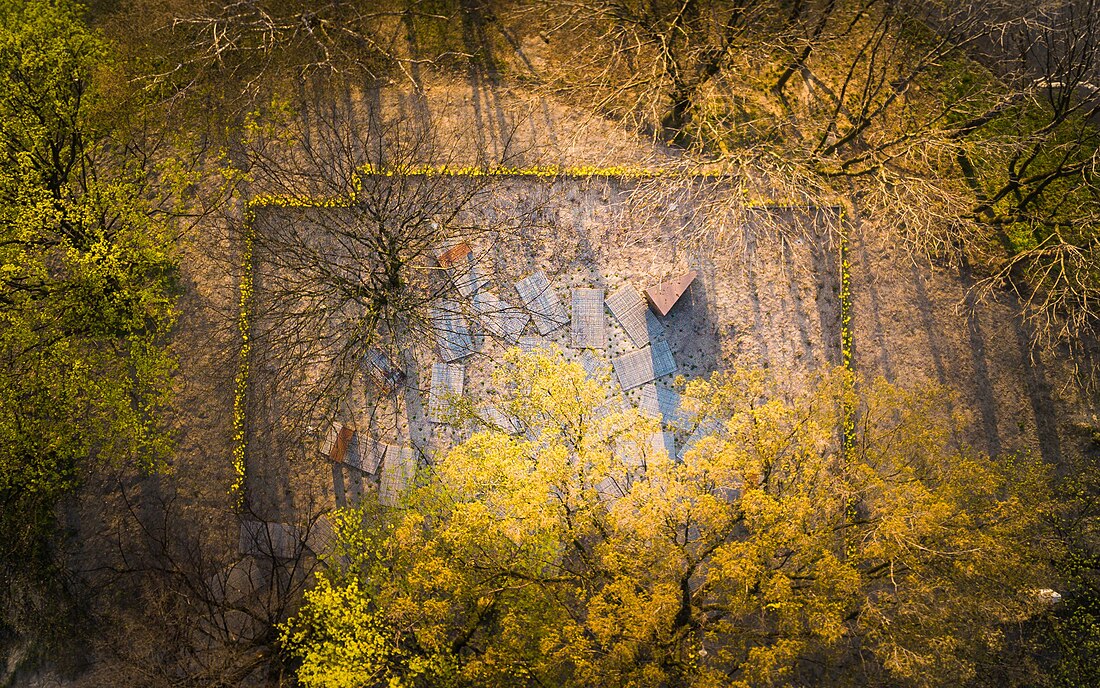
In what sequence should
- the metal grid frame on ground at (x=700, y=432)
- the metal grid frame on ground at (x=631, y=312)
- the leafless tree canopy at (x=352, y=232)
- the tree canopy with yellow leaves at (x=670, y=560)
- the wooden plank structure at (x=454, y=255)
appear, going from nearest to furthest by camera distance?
the tree canopy with yellow leaves at (x=670, y=560) → the leafless tree canopy at (x=352, y=232) → the metal grid frame on ground at (x=700, y=432) → the wooden plank structure at (x=454, y=255) → the metal grid frame on ground at (x=631, y=312)

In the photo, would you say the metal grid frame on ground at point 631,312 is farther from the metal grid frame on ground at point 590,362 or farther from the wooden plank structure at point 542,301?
the wooden plank structure at point 542,301

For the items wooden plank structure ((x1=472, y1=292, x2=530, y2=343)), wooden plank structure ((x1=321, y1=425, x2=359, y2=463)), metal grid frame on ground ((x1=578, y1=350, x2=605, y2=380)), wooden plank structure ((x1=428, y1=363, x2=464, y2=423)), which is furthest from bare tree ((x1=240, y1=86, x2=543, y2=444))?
metal grid frame on ground ((x1=578, y1=350, x2=605, y2=380))

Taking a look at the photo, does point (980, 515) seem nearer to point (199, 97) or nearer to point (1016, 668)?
point (1016, 668)

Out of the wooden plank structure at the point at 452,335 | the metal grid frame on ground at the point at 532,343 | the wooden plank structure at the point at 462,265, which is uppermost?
the wooden plank structure at the point at 462,265

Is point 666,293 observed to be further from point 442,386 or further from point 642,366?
point 442,386

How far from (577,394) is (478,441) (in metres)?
2.83

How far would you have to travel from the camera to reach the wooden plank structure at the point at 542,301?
2178 cm

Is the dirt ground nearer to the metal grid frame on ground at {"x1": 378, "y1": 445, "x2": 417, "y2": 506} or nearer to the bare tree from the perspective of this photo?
the metal grid frame on ground at {"x1": 378, "y1": 445, "x2": 417, "y2": 506}

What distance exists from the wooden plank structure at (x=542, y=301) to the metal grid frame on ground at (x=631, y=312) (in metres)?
1.53

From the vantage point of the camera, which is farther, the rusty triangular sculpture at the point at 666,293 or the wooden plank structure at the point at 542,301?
the wooden plank structure at the point at 542,301

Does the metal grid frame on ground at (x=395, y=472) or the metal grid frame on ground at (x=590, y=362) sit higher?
the metal grid frame on ground at (x=590, y=362)

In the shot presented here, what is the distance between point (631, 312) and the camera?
71.8ft

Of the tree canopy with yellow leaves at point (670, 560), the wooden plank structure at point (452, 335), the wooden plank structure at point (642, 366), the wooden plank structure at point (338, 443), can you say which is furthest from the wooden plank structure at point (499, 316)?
the wooden plank structure at point (338, 443)

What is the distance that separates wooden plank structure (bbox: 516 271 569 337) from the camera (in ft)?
71.5
